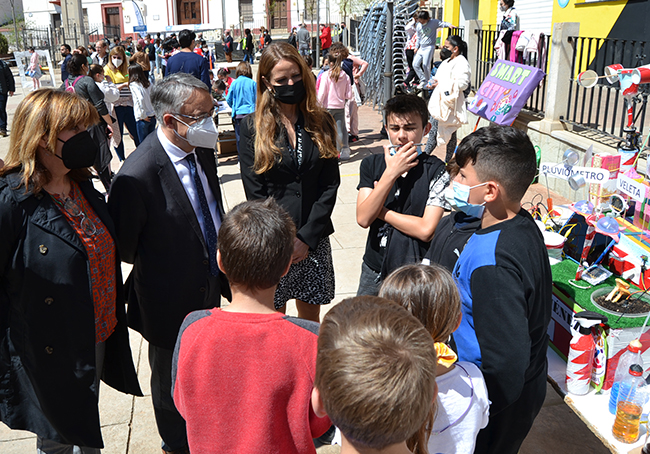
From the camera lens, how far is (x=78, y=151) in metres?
2.25

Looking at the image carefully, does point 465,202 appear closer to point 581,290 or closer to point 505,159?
point 505,159

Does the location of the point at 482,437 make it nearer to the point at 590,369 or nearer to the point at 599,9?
the point at 590,369

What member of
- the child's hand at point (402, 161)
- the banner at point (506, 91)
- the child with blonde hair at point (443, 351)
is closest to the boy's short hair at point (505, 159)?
the child's hand at point (402, 161)

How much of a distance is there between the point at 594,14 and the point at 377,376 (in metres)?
15.9

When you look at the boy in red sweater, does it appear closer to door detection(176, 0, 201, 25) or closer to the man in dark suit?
the man in dark suit

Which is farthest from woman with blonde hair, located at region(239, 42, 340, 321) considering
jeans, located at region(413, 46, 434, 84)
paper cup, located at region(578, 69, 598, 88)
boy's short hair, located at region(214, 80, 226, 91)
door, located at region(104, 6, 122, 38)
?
door, located at region(104, 6, 122, 38)

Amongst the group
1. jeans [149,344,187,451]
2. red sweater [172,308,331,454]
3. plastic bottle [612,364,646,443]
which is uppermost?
red sweater [172,308,331,454]

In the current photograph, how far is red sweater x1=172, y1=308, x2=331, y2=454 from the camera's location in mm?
1612

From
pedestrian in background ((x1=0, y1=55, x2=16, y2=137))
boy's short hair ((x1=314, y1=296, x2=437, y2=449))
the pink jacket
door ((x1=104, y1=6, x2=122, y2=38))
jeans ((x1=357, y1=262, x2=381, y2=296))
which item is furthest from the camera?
door ((x1=104, y1=6, x2=122, y2=38))

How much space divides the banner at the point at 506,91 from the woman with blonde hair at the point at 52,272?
5808mm

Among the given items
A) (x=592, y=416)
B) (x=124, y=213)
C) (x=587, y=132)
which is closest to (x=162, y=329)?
(x=124, y=213)

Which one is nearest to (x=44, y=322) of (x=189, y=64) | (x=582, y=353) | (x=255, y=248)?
(x=255, y=248)

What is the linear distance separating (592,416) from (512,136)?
1.26m

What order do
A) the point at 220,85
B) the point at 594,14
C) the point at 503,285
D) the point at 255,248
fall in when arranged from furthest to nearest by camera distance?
the point at 594,14, the point at 220,85, the point at 503,285, the point at 255,248
